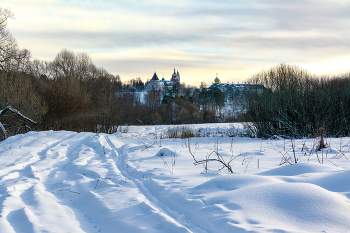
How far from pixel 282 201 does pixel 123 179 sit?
111 inches

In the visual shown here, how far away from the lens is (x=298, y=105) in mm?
15344

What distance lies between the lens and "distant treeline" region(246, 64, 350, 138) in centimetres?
1502

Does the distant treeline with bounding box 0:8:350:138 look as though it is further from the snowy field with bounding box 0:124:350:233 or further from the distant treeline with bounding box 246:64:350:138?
the snowy field with bounding box 0:124:350:233

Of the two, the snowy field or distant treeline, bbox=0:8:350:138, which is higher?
distant treeline, bbox=0:8:350:138

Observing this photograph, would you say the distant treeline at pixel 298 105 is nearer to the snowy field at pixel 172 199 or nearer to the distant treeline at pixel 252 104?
Result: the distant treeline at pixel 252 104

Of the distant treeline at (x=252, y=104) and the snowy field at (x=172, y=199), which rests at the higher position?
the distant treeline at (x=252, y=104)

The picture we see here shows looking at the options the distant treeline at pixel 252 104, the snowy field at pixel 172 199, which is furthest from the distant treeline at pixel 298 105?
the snowy field at pixel 172 199

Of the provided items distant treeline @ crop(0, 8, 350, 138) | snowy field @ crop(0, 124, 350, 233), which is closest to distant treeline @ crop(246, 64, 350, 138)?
distant treeline @ crop(0, 8, 350, 138)

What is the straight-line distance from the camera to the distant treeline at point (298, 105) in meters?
15.0

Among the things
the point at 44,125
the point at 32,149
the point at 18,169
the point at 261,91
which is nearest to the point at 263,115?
the point at 261,91

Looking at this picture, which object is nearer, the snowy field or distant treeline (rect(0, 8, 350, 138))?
the snowy field

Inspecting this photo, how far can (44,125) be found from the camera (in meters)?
20.8

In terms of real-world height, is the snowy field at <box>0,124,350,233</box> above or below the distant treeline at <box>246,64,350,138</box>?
below

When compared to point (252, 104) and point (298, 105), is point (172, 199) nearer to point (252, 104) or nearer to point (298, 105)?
point (298, 105)
